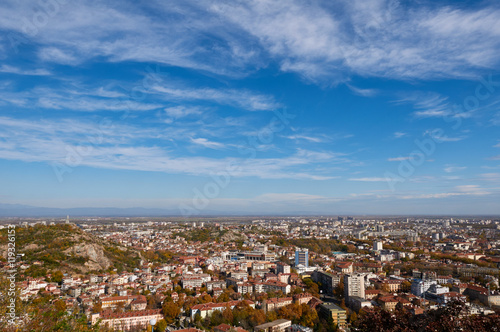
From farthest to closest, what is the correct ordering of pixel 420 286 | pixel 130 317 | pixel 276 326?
pixel 420 286, pixel 130 317, pixel 276 326

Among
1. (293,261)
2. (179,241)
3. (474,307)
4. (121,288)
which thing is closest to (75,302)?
(121,288)

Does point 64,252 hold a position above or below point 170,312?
above

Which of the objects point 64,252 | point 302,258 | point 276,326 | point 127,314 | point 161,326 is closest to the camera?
point 276,326

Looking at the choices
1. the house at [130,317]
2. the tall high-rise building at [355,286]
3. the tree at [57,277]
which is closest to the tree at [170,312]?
the house at [130,317]

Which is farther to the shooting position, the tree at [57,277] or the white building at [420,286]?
the white building at [420,286]

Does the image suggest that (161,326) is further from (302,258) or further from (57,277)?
(302,258)

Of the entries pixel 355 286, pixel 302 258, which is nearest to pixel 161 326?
pixel 355 286

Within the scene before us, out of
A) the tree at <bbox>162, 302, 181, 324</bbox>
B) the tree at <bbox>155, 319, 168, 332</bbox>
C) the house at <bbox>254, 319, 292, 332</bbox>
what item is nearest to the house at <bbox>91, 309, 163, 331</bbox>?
the tree at <bbox>162, 302, 181, 324</bbox>

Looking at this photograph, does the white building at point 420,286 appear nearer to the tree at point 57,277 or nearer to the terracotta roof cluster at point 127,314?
the terracotta roof cluster at point 127,314

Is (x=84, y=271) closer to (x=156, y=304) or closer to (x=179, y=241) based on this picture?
(x=156, y=304)

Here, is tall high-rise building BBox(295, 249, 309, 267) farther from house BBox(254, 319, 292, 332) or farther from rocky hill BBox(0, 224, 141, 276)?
house BBox(254, 319, 292, 332)

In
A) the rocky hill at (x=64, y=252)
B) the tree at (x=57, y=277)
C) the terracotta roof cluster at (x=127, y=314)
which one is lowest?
the terracotta roof cluster at (x=127, y=314)
